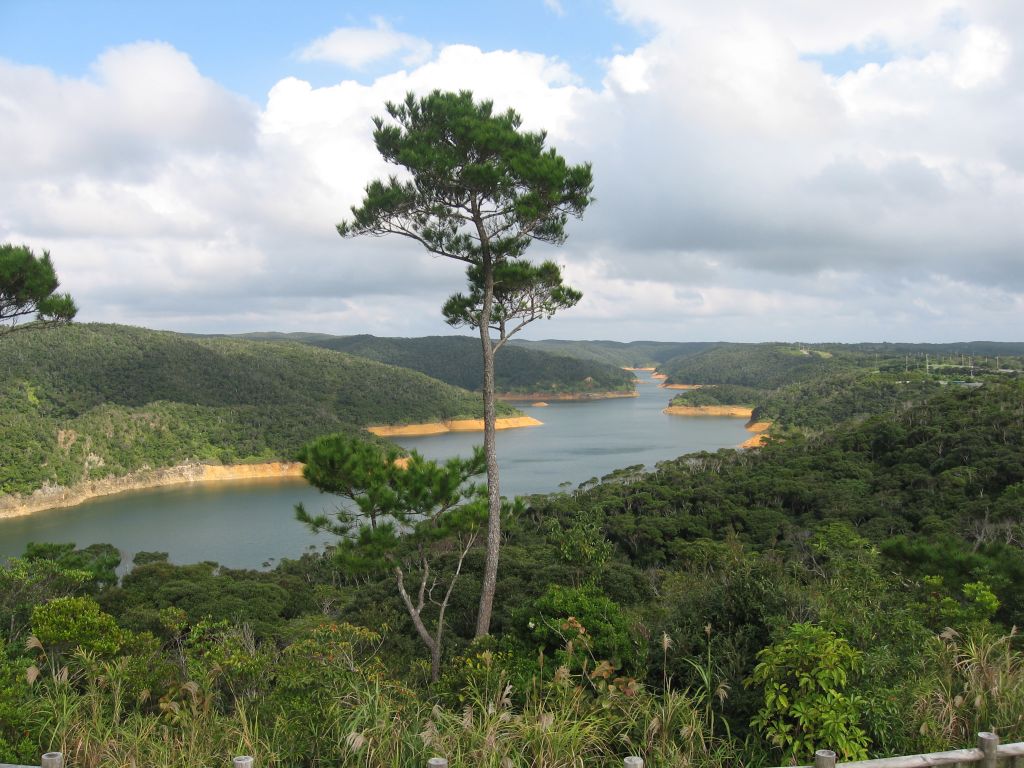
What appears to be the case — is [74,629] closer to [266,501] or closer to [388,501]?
[388,501]

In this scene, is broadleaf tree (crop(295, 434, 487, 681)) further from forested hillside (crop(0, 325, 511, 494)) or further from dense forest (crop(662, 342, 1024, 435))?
dense forest (crop(662, 342, 1024, 435))

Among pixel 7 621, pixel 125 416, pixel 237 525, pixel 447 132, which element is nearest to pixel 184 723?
pixel 447 132

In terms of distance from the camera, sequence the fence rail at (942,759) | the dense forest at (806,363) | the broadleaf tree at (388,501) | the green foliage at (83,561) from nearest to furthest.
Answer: the fence rail at (942,759) → the broadleaf tree at (388,501) → the green foliage at (83,561) → the dense forest at (806,363)

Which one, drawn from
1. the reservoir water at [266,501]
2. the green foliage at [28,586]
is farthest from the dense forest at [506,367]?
the green foliage at [28,586]

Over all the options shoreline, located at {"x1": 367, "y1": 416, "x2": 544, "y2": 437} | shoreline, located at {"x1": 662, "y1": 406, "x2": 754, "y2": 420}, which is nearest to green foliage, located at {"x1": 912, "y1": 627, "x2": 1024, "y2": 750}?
shoreline, located at {"x1": 367, "y1": 416, "x2": 544, "y2": 437}

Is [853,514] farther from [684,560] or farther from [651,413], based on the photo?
[651,413]

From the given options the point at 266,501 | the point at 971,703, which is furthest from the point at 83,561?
the point at 266,501

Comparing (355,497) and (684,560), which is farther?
(684,560)

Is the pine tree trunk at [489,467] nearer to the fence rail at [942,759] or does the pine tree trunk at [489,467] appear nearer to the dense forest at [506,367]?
the fence rail at [942,759]
